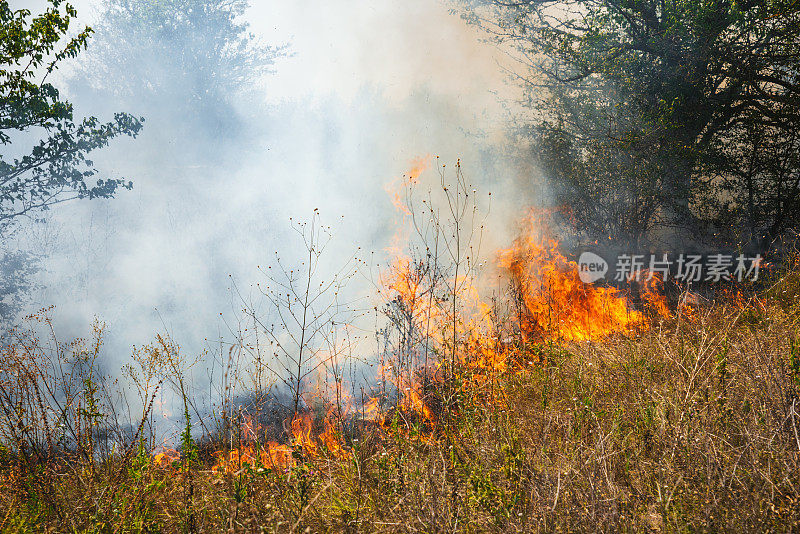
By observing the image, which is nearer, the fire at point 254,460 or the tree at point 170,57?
the fire at point 254,460

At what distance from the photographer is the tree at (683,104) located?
721 cm

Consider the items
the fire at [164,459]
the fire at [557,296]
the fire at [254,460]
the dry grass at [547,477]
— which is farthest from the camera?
the fire at [557,296]

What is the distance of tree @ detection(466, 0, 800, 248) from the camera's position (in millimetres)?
7211

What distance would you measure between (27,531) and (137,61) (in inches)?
898

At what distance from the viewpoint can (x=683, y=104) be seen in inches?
304

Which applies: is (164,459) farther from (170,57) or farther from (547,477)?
(170,57)

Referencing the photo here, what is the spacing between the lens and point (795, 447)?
7.46ft

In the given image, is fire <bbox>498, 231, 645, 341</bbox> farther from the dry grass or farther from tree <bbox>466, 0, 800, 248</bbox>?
the dry grass

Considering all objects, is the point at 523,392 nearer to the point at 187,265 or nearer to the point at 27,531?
the point at 27,531

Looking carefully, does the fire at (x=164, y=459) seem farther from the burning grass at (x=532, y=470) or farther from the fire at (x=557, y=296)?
the fire at (x=557, y=296)

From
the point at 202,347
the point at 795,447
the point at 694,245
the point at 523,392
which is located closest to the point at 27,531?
the point at 523,392

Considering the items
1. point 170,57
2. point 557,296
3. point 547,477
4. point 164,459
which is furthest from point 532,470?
point 170,57

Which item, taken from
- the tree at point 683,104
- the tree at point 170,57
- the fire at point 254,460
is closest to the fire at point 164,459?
the fire at point 254,460

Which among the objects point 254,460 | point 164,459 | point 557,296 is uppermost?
point 557,296
